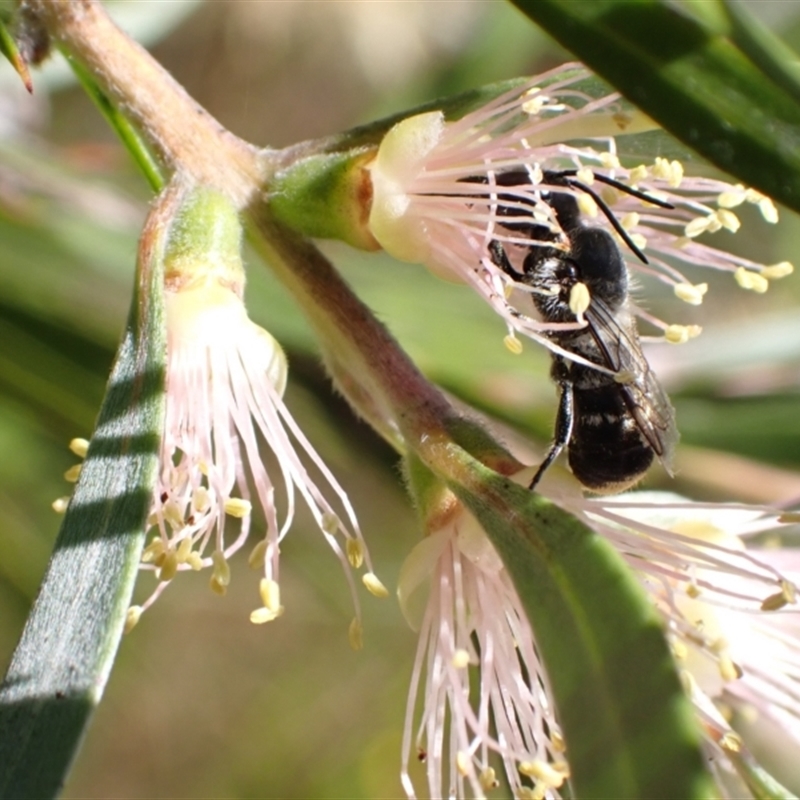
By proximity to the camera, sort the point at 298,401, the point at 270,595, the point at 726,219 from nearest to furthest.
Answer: the point at 270,595 < the point at 726,219 < the point at 298,401

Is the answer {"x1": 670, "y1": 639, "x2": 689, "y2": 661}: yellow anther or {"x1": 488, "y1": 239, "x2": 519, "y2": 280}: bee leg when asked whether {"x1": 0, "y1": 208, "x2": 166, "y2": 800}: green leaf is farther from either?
{"x1": 670, "y1": 639, "x2": 689, "y2": 661}: yellow anther

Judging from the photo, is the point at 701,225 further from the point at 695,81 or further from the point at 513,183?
the point at 695,81

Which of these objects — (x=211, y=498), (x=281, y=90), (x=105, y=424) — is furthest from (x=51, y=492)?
(x=281, y=90)

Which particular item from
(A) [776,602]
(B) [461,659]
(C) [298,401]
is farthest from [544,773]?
(C) [298,401]

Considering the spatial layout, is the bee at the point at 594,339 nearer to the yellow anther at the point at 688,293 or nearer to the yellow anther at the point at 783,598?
the yellow anther at the point at 688,293

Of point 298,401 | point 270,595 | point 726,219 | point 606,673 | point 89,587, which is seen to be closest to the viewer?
point 606,673

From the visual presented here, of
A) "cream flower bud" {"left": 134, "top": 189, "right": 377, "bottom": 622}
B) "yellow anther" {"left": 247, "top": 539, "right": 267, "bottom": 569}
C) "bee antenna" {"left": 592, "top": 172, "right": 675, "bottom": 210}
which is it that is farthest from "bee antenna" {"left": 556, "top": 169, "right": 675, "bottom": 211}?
"yellow anther" {"left": 247, "top": 539, "right": 267, "bottom": 569}

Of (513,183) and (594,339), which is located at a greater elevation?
(513,183)
